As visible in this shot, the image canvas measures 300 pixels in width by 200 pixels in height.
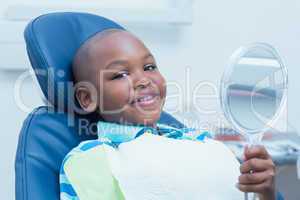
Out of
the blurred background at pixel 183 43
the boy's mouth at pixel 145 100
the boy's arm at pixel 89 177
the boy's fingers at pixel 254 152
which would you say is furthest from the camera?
the blurred background at pixel 183 43

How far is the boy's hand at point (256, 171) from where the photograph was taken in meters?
0.80

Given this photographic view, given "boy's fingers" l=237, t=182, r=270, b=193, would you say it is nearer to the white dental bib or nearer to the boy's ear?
the white dental bib

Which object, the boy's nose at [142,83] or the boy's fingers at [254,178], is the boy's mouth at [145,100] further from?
the boy's fingers at [254,178]

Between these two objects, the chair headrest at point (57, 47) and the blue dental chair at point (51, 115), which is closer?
the blue dental chair at point (51, 115)

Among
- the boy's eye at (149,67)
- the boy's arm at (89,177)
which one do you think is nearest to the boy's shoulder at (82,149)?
the boy's arm at (89,177)

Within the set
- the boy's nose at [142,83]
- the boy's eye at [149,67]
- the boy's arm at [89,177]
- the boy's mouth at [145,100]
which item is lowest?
the boy's arm at [89,177]

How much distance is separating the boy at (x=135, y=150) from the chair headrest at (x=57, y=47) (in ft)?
0.09

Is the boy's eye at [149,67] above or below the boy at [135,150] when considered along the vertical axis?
above

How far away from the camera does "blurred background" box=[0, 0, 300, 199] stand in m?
1.48

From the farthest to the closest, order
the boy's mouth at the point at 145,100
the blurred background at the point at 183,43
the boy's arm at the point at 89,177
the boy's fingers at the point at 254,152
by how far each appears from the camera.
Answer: the blurred background at the point at 183,43
the boy's mouth at the point at 145,100
the boy's arm at the point at 89,177
the boy's fingers at the point at 254,152

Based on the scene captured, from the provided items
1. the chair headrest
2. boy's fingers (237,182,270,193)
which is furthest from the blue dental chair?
boy's fingers (237,182,270,193)

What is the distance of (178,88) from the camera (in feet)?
5.49

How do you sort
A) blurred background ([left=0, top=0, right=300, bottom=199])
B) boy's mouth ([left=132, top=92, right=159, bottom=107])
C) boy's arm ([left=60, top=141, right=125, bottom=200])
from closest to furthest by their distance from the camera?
boy's arm ([left=60, top=141, right=125, bottom=200])
boy's mouth ([left=132, top=92, right=159, bottom=107])
blurred background ([left=0, top=0, right=300, bottom=199])

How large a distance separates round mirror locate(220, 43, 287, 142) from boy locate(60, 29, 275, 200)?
0.06 meters
